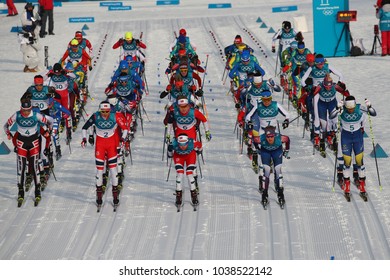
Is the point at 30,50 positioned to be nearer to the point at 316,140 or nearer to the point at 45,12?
the point at 45,12

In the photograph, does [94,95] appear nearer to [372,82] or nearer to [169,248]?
[372,82]

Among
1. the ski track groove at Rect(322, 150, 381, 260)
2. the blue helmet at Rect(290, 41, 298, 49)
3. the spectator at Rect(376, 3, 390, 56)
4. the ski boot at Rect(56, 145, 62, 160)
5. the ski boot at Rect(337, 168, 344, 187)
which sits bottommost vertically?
the ski boot at Rect(56, 145, 62, 160)

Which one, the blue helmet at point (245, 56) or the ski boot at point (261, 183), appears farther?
the blue helmet at point (245, 56)

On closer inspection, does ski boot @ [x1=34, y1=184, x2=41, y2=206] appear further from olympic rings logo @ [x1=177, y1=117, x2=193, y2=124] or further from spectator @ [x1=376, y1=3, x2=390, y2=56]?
spectator @ [x1=376, y1=3, x2=390, y2=56]

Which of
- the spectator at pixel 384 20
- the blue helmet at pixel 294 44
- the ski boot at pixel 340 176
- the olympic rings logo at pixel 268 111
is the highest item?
the olympic rings logo at pixel 268 111

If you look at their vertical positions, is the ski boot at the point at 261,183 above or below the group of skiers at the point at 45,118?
below

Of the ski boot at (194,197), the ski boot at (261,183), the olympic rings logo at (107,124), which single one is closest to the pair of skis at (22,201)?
the olympic rings logo at (107,124)

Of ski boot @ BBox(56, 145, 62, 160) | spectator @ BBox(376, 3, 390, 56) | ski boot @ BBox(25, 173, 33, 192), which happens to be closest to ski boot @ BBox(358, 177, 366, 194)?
ski boot @ BBox(25, 173, 33, 192)

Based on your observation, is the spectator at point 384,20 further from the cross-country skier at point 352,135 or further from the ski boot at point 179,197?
the ski boot at point 179,197

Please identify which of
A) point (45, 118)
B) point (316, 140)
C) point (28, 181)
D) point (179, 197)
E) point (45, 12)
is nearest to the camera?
point (179, 197)

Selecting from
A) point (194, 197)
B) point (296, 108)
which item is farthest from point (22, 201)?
point (296, 108)

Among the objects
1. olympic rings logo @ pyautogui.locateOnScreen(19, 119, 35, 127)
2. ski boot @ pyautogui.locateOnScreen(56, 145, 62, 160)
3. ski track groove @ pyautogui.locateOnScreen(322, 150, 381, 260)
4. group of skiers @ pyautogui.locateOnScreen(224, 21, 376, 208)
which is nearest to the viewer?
ski track groove @ pyautogui.locateOnScreen(322, 150, 381, 260)

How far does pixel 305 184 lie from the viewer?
20547 millimetres

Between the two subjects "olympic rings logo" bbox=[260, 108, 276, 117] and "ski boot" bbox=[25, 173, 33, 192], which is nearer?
"olympic rings logo" bbox=[260, 108, 276, 117]
